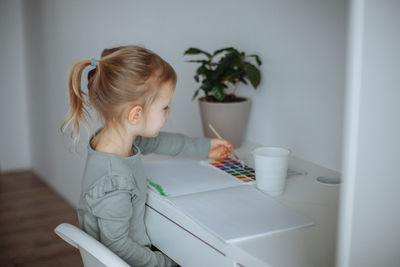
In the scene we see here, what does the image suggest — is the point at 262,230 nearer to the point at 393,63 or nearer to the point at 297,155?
the point at 393,63

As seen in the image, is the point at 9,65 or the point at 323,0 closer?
the point at 323,0

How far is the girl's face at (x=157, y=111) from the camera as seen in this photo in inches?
46.6

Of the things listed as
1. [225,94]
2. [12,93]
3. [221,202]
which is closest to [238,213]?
[221,202]

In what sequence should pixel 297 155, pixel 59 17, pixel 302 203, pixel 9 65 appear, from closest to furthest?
pixel 302 203 < pixel 297 155 < pixel 59 17 < pixel 9 65

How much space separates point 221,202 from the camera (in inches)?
45.1

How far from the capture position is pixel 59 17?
2.72m

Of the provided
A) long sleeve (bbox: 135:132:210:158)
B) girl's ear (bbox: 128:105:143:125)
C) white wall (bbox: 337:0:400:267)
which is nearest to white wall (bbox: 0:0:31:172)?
long sleeve (bbox: 135:132:210:158)

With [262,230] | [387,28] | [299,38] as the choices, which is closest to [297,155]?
[299,38]

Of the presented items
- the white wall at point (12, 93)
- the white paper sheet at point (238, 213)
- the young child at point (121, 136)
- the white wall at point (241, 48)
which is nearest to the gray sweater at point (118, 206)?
the young child at point (121, 136)

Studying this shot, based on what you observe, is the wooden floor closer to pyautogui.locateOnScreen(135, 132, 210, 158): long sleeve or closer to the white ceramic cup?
pyautogui.locateOnScreen(135, 132, 210, 158): long sleeve

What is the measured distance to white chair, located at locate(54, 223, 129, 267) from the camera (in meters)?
0.89

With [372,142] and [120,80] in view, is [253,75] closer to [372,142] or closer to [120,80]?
[120,80]

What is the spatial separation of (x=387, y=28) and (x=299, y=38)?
2.75ft

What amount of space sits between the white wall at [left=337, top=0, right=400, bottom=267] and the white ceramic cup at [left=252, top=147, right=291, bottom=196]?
1.47ft
